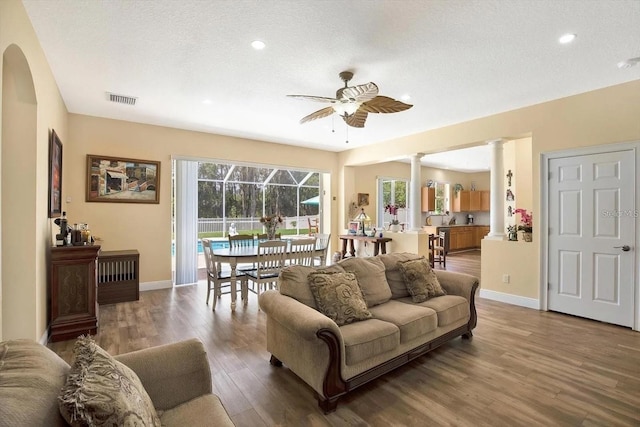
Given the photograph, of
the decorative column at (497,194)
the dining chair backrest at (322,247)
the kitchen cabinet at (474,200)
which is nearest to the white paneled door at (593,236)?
the decorative column at (497,194)

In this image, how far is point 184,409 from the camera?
1.51m

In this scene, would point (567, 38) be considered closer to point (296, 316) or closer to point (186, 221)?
point (296, 316)

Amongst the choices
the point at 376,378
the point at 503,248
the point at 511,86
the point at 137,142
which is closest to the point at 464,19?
the point at 511,86

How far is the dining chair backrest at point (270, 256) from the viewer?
4207mm

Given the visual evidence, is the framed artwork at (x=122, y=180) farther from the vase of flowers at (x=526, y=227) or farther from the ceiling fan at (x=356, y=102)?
the vase of flowers at (x=526, y=227)

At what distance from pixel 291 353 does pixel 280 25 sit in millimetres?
2610

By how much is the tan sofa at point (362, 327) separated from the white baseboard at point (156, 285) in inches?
140

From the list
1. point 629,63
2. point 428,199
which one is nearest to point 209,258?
point 629,63

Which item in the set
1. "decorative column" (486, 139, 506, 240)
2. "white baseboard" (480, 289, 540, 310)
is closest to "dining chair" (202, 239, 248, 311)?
"white baseboard" (480, 289, 540, 310)

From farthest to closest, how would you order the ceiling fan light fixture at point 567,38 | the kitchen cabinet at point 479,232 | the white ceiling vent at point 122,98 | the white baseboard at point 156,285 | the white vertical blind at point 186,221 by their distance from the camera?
the kitchen cabinet at point 479,232
the white vertical blind at point 186,221
the white baseboard at point 156,285
the white ceiling vent at point 122,98
the ceiling fan light fixture at point 567,38

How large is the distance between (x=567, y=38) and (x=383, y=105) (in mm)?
1611

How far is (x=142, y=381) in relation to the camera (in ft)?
4.96

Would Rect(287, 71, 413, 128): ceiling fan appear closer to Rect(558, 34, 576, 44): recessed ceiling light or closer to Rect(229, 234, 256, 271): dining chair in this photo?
Rect(558, 34, 576, 44): recessed ceiling light

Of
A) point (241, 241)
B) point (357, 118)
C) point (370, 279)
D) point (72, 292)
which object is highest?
point (357, 118)
